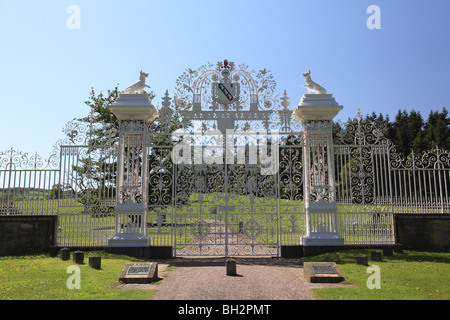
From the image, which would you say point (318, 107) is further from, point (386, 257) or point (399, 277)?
point (399, 277)

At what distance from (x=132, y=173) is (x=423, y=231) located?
26.0ft

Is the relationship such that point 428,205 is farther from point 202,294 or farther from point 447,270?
point 202,294

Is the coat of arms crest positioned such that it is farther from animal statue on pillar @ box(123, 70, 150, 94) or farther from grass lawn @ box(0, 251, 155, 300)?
grass lawn @ box(0, 251, 155, 300)

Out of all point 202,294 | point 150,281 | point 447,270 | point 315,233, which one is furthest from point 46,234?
point 447,270

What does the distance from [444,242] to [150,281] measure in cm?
776

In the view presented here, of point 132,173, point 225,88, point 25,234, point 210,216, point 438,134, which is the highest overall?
point 438,134

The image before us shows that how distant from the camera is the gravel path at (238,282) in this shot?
5406 mm

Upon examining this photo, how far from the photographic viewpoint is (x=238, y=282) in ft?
20.7

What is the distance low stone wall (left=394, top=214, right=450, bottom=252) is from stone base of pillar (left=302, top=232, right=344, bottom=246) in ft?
5.96

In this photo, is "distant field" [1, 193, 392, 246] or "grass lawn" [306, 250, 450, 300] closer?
"grass lawn" [306, 250, 450, 300]

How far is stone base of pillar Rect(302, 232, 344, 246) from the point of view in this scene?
28.8 ft

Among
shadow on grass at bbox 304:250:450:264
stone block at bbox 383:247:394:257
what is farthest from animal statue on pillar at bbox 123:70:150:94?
stone block at bbox 383:247:394:257

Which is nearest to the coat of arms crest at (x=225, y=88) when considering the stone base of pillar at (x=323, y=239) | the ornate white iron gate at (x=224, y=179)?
the ornate white iron gate at (x=224, y=179)

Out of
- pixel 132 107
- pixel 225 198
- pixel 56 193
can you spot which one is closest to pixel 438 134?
pixel 225 198
